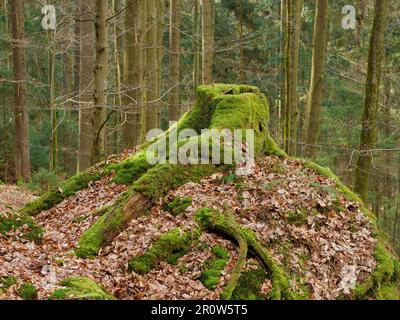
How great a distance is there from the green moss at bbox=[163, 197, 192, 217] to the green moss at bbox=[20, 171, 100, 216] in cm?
222

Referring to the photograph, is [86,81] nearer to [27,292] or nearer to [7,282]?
[7,282]

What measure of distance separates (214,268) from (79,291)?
187 centimetres

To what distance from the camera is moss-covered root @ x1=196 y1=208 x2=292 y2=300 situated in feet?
19.4

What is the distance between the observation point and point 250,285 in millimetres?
5941

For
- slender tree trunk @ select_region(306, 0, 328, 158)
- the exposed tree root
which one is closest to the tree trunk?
slender tree trunk @ select_region(306, 0, 328, 158)

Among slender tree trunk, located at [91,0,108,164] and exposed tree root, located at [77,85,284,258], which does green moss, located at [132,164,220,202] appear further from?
slender tree trunk, located at [91,0,108,164]

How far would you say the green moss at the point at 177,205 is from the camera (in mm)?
→ 7059

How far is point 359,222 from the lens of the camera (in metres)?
7.98

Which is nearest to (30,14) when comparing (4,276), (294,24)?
(294,24)

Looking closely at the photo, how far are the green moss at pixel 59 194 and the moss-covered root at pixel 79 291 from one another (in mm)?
3684

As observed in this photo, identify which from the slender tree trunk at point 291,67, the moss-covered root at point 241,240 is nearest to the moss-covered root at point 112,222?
the moss-covered root at point 241,240

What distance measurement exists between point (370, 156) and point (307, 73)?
14690 millimetres

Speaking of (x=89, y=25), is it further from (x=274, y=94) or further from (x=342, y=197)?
(x=274, y=94)
